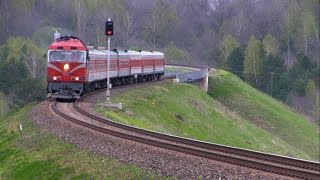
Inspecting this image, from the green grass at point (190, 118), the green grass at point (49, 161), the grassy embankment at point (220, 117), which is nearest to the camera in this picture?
→ the green grass at point (49, 161)

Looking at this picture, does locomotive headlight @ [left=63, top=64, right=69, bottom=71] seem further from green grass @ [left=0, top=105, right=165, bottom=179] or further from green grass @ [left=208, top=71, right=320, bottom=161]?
green grass @ [left=208, top=71, right=320, bottom=161]

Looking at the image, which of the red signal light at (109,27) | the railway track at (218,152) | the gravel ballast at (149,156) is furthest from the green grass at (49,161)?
the red signal light at (109,27)

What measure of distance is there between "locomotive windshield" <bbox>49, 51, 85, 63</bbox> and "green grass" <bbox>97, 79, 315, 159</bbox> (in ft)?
12.3

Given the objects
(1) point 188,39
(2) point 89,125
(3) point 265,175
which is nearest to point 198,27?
(1) point 188,39

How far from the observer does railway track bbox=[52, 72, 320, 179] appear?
17828 mm

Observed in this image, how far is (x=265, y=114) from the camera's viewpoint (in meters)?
59.4

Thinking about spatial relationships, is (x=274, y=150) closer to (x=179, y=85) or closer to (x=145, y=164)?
(x=179, y=85)

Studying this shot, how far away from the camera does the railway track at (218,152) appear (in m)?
17.8

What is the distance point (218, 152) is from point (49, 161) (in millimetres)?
5987

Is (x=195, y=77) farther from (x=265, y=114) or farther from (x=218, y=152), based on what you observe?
(x=218, y=152)

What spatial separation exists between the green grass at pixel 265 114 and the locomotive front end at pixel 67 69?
23607 millimetres

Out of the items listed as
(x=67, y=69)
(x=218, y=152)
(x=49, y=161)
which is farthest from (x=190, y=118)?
(x=49, y=161)

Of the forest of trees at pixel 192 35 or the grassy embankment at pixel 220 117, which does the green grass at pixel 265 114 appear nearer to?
the grassy embankment at pixel 220 117

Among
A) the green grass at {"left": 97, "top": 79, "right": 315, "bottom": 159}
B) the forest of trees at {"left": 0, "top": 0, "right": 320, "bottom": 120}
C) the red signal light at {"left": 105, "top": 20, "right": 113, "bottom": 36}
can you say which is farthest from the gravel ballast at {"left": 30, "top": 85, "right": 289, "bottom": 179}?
the forest of trees at {"left": 0, "top": 0, "right": 320, "bottom": 120}
